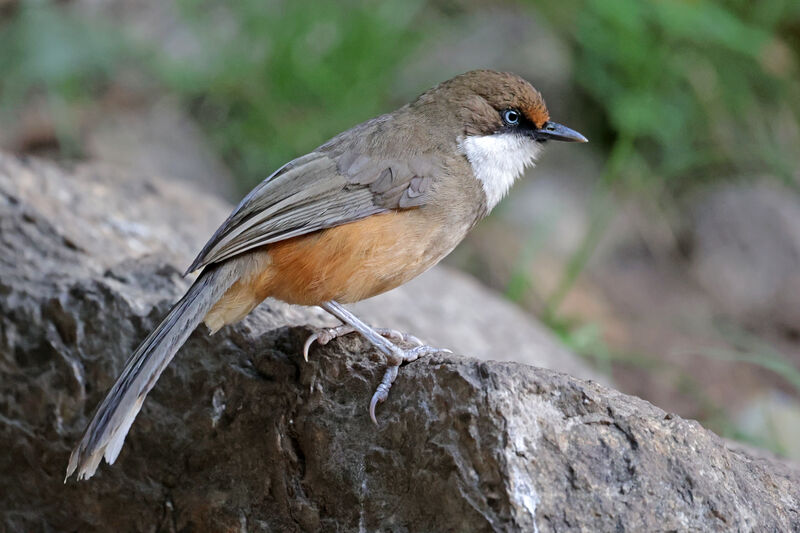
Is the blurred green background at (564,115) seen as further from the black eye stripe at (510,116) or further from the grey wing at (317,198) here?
the grey wing at (317,198)

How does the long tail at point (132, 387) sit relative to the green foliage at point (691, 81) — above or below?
below

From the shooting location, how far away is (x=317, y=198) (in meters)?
3.70

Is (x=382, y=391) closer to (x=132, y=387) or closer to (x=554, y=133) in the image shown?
(x=132, y=387)

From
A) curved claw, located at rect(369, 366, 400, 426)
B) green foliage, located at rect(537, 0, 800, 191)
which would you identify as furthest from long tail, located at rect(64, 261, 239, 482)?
green foliage, located at rect(537, 0, 800, 191)

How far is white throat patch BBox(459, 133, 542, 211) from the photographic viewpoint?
398 cm

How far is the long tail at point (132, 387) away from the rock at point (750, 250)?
566cm

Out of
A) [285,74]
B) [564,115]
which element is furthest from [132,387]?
[564,115]

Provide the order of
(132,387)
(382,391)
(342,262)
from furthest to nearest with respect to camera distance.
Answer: (342,262), (132,387), (382,391)

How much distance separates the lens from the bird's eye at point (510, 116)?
4090 mm

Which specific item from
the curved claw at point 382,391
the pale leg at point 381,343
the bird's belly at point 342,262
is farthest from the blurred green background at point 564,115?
the curved claw at point 382,391

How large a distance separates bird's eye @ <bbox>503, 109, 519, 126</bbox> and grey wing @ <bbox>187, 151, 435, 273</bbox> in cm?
45

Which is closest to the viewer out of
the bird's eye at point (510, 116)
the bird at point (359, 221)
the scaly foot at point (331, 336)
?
the bird at point (359, 221)

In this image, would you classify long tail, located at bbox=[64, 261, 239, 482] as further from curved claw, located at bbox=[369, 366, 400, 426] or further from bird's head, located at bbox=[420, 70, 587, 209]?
bird's head, located at bbox=[420, 70, 587, 209]

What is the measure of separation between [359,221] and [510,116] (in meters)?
0.91
